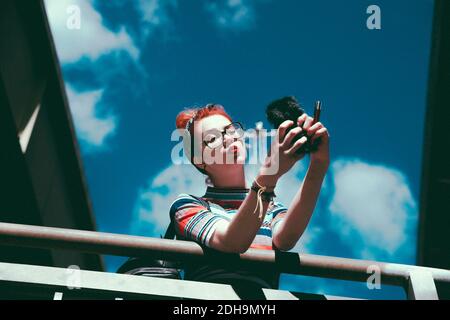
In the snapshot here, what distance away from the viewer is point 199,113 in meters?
2.26

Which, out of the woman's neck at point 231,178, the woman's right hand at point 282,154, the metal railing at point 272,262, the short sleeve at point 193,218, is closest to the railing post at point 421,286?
the metal railing at point 272,262

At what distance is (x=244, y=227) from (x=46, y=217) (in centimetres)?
401

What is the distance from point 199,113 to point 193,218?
653mm

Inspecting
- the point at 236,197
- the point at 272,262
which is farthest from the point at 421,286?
the point at 236,197

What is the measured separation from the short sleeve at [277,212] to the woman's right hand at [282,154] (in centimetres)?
48

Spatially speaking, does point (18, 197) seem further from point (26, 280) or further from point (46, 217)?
point (26, 280)

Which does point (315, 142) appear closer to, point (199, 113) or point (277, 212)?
Answer: point (277, 212)

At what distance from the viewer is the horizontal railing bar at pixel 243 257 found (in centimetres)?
149

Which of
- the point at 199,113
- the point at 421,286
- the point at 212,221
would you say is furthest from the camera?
the point at 199,113

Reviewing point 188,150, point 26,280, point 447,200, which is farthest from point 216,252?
point 447,200

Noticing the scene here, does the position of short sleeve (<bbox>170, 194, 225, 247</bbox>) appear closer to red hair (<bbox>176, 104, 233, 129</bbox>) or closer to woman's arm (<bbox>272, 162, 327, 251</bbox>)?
woman's arm (<bbox>272, 162, 327, 251</bbox>)

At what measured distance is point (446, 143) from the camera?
5387 mm

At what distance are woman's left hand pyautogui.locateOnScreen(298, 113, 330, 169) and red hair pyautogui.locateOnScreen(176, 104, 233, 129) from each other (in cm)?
72

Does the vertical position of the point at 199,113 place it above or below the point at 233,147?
above
